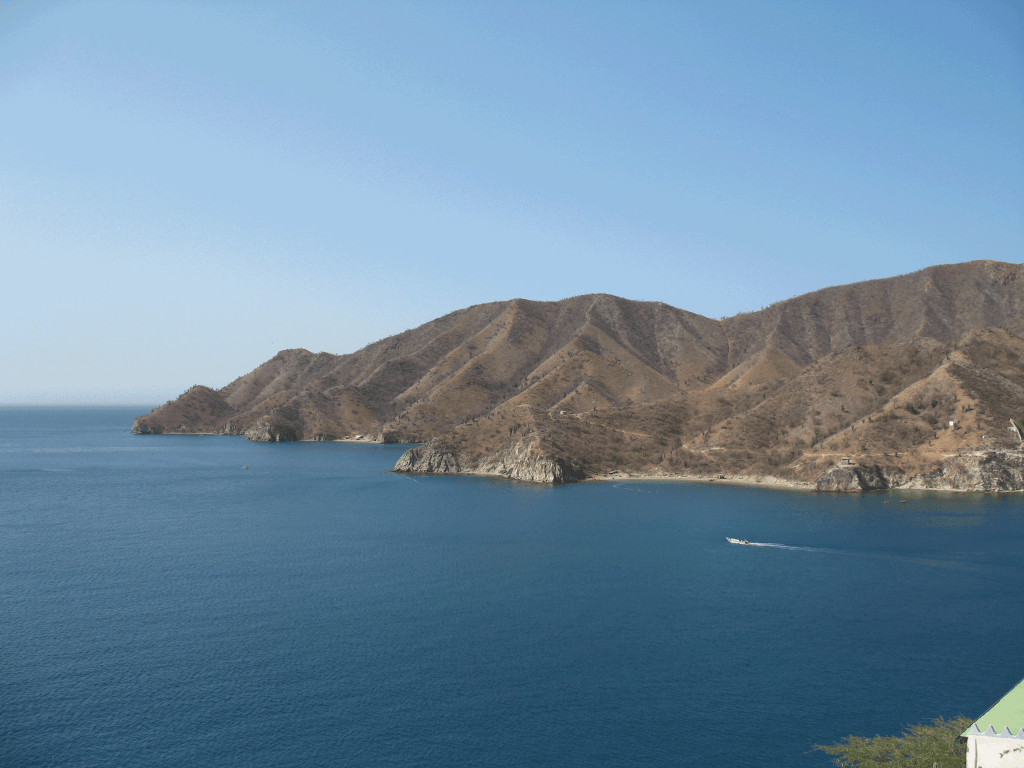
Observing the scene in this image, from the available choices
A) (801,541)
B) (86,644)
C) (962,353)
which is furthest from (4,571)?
(962,353)

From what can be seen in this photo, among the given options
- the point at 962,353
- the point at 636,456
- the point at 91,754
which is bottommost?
the point at 91,754

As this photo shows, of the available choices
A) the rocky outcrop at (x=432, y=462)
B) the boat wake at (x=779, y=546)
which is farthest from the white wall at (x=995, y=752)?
the rocky outcrop at (x=432, y=462)

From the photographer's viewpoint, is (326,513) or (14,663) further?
(326,513)

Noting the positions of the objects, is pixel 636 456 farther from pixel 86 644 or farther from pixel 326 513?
pixel 86 644

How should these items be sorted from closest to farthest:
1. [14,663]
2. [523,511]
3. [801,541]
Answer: [14,663] → [801,541] → [523,511]

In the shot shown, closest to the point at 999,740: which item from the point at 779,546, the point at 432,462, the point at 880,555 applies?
the point at 880,555

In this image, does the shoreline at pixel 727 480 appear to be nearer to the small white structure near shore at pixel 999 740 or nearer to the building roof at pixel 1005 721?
the building roof at pixel 1005 721

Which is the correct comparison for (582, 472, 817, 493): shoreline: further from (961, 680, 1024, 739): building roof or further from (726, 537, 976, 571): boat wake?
(961, 680, 1024, 739): building roof
